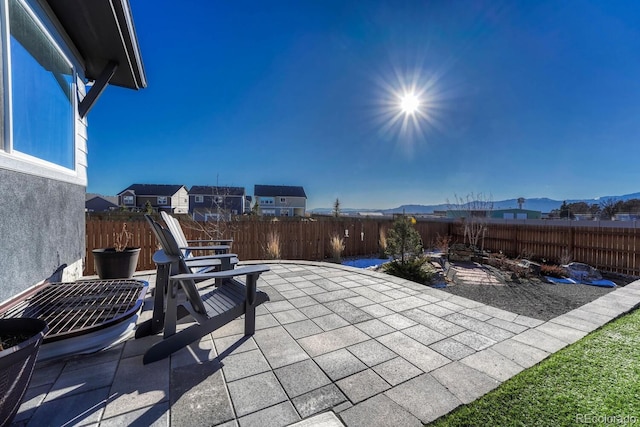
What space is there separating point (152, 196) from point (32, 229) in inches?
1379

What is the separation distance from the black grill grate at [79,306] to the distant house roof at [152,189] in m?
34.4

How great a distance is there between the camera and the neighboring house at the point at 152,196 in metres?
31.2

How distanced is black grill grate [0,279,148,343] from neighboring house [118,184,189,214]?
32.1 meters

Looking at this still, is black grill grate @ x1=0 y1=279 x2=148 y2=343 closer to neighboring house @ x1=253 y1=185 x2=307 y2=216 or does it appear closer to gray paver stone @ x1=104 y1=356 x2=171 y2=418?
gray paver stone @ x1=104 y1=356 x2=171 y2=418

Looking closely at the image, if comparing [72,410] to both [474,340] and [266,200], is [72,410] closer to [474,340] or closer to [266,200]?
[474,340]

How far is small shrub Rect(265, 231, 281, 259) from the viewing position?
7292mm

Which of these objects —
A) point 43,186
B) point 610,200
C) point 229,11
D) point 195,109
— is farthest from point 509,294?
point 610,200

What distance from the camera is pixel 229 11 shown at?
5.95 metres

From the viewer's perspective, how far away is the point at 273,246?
7.39 m

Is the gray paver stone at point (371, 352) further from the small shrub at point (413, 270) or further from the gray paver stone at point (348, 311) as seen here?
the small shrub at point (413, 270)

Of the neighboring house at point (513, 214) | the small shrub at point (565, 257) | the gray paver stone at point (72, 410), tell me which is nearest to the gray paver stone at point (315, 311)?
the gray paver stone at point (72, 410)

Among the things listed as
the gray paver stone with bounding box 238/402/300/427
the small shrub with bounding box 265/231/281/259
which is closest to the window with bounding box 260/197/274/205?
the small shrub with bounding box 265/231/281/259

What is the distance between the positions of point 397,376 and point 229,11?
303 inches

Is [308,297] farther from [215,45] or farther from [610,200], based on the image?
[610,200]
